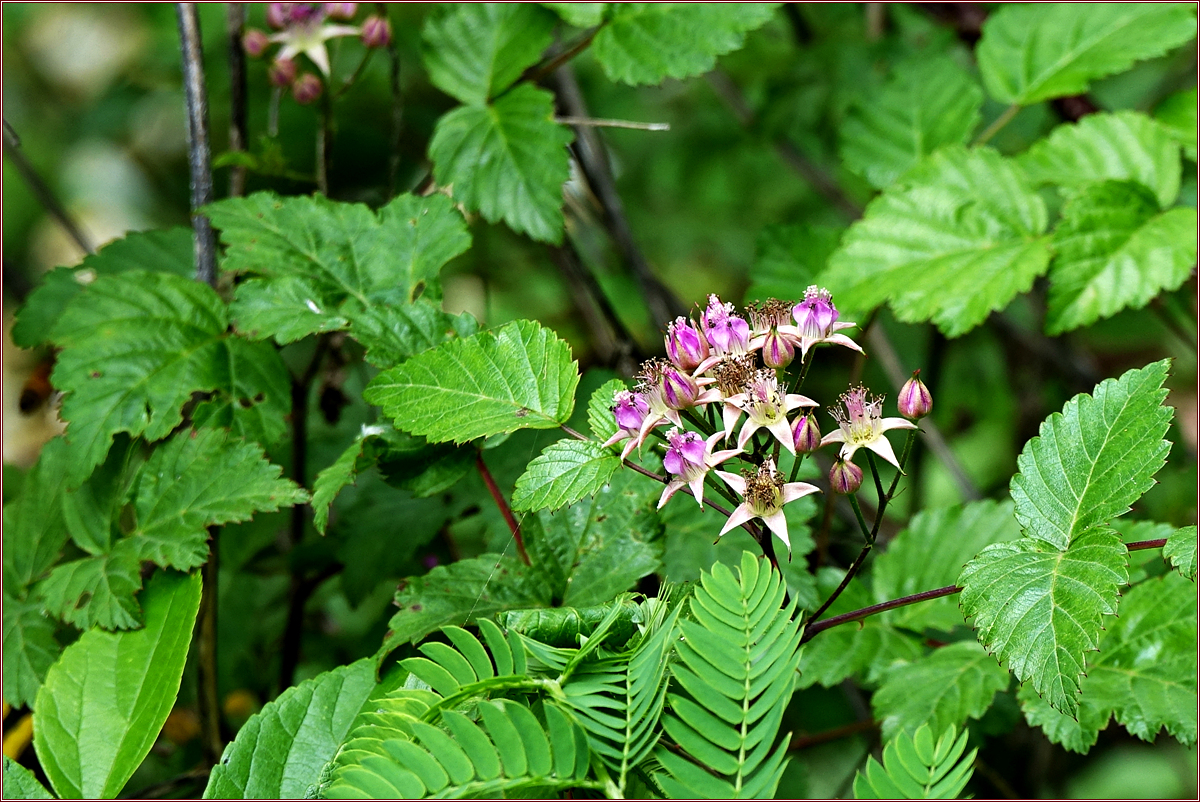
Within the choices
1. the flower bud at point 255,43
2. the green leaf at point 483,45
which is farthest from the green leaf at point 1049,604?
the flower bud at point 255,43

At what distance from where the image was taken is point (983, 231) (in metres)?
1.45

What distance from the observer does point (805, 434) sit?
831mm

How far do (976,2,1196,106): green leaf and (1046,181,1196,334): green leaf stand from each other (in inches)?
10.7

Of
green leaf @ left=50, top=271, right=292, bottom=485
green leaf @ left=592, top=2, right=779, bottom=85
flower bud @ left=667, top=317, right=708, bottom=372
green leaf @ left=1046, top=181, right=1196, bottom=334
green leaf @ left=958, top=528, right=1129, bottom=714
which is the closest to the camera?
green leaf @ left=958, top=528, right=1129, bottom=714

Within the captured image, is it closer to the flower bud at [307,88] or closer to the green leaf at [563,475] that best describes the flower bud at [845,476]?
the green leaf at [563,475]

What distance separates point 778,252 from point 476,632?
36.5 inches

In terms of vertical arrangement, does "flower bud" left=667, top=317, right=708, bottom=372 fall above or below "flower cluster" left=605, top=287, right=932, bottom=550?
above

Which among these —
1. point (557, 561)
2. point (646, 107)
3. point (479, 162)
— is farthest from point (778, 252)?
point (646, 107)

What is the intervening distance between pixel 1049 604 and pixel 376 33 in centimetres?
131

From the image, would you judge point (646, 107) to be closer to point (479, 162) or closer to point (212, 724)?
point (479, 162)

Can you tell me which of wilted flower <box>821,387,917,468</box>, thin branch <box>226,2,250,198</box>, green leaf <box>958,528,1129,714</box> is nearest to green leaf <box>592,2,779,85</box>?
thin branch <box>226,2,250,198</box>

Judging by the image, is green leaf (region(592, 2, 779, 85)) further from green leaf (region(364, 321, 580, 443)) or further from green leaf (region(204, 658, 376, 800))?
green leaf (region(204, 658, 376, 800))

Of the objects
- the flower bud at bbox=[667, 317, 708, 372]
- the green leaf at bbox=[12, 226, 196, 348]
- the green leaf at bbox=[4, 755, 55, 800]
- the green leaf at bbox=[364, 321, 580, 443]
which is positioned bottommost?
the green leaf at bbox=[4, 755, 55, 800]

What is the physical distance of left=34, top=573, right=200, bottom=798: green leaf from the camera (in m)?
0.97
